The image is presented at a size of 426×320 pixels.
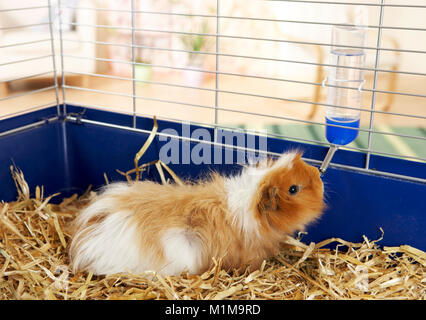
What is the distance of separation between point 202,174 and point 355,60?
44.7 inches

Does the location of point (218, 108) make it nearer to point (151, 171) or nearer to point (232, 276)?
point (151, 171)

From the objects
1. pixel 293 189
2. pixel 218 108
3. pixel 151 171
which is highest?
pixel 218 108

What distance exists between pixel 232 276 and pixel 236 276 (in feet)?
0.04

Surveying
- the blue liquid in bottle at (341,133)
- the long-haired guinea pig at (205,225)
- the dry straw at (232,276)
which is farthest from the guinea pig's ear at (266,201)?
the blue liquid in bottle at (341,133)

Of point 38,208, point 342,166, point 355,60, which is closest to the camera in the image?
point 342,166

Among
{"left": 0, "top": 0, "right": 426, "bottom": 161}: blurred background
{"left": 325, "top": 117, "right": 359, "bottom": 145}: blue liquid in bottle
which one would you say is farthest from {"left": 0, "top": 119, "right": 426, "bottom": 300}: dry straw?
{"left": 0, "top": 0, "right": 426, "bottom": 161}: blurred background

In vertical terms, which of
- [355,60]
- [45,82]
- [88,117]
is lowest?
[45,82]

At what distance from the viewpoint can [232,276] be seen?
1.35 meters

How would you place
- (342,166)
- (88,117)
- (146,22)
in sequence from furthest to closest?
(146,22) → (88,117) → (342,166)

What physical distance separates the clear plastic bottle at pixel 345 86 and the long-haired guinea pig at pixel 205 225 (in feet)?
0.87

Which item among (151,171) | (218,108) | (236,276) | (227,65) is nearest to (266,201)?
(236,276)
